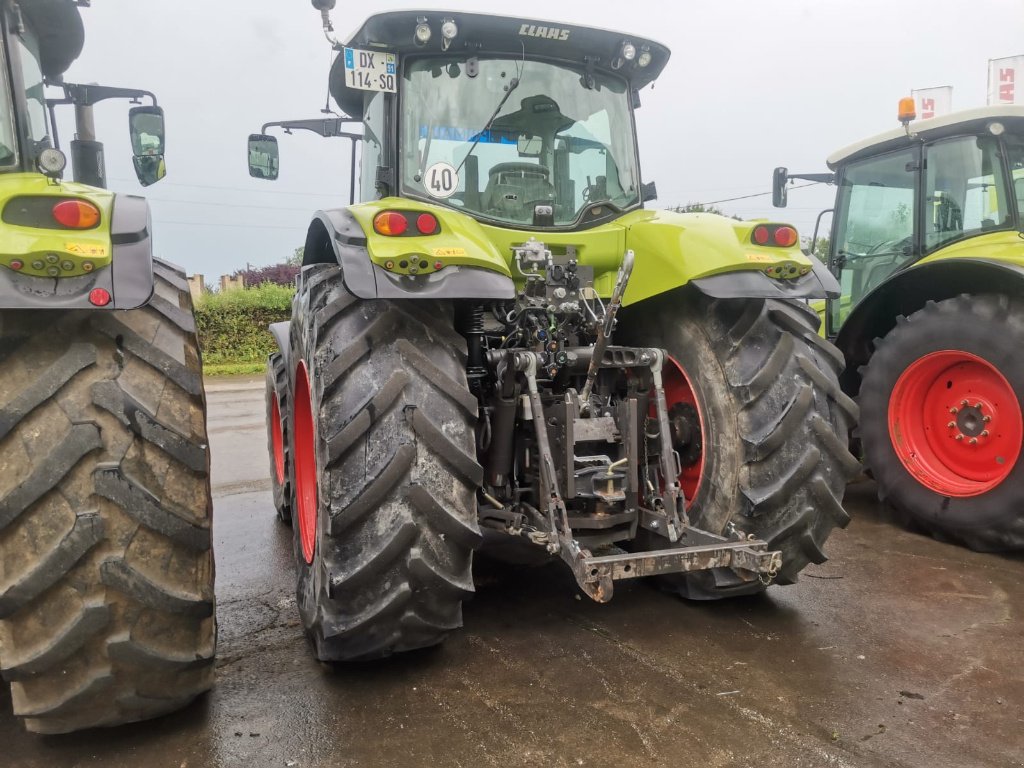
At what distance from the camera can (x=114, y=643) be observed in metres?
2.07

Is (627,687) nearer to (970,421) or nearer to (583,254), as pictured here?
(583,254)

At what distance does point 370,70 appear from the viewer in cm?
304

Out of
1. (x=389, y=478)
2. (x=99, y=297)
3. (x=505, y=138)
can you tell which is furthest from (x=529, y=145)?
(x=99, y=297)

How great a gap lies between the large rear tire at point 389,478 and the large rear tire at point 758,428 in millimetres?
968

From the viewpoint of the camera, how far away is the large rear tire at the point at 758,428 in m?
2.96

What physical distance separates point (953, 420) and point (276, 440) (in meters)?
4.04

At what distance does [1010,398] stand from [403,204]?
137 inches

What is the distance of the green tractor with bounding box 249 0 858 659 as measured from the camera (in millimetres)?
2463

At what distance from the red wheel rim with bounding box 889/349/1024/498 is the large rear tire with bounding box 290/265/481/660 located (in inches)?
126

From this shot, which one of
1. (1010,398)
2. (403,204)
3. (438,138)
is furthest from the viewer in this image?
(1010,398)

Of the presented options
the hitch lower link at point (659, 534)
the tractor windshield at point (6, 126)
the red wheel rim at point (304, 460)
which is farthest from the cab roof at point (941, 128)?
the tractor windshield at point (6, 126)

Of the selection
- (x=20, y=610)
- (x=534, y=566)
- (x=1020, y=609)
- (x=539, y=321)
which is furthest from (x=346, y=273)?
(x=1020, y=609)

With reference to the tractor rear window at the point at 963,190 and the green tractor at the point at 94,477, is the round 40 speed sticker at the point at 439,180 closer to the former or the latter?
the green tractor at the point at 94,477

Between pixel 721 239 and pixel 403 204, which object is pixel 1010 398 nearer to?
pixel 721 239
